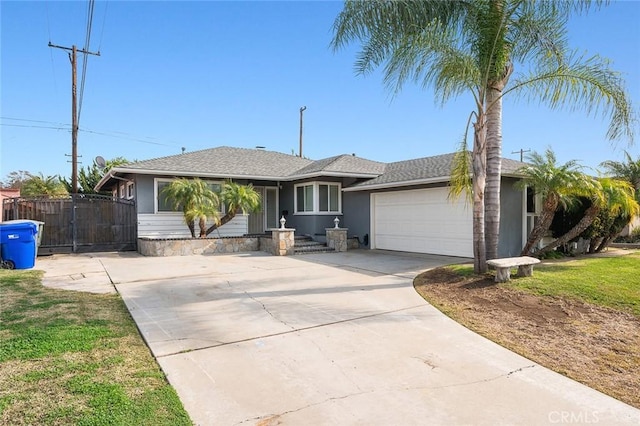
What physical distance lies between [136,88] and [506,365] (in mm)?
20602

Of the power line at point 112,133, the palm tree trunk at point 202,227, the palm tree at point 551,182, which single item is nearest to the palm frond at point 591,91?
the palm tree at point 551,182

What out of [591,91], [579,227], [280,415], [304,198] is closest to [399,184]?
[304,198]

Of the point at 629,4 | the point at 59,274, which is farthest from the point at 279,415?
the point at 629,4

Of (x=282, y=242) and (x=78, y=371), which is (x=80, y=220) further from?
(x=78, y=371)

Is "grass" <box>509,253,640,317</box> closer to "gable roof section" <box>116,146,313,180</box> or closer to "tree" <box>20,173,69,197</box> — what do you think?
"gable roof section" <box>116,146,313,180</box>

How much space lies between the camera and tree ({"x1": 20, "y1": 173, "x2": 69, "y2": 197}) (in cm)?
2985

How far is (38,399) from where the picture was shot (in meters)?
2.84

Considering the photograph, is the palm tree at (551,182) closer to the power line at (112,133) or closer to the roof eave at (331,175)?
the roof eave at (331,175)

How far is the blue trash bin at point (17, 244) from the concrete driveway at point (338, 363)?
12.4ft

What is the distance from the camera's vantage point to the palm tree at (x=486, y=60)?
23.2 feet

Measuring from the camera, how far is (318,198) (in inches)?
601

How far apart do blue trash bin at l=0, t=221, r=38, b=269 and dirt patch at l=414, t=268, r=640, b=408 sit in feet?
30.7

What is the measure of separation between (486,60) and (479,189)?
8.31ft

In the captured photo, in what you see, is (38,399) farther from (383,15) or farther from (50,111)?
(50,111)
